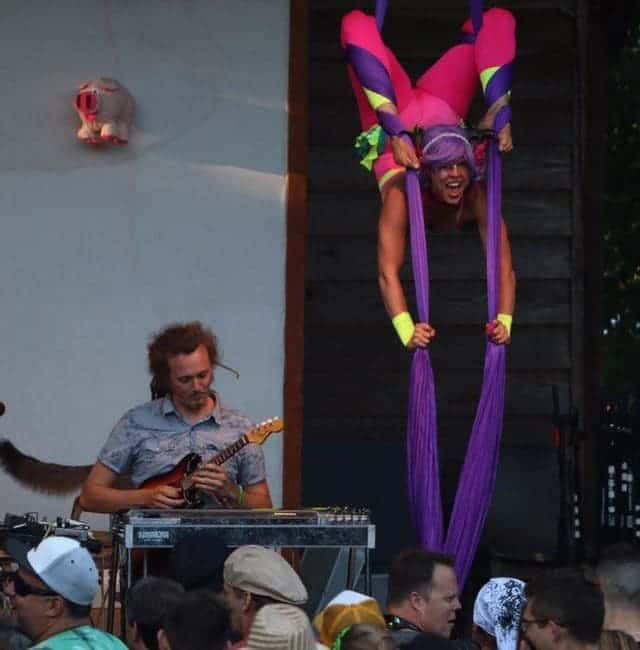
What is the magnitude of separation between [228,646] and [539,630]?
0.71 metres

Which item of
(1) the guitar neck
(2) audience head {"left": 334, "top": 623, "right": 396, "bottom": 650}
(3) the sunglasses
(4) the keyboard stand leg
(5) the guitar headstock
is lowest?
(4) the keyboard stand leg

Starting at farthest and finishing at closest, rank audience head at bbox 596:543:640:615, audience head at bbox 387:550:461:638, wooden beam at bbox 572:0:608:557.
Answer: wooden beam at bbox 572:0:608:557
audience head at bbox 387:550:461:638
audience head at bbox 596:543:640:615

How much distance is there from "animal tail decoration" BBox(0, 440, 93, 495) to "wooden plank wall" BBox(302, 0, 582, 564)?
5.43 feet

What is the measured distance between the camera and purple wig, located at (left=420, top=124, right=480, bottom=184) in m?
6.36

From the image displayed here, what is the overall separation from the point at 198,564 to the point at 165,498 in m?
0.71

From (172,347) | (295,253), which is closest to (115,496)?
(172,347)

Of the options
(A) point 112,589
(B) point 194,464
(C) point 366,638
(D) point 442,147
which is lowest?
(A) point 112,589

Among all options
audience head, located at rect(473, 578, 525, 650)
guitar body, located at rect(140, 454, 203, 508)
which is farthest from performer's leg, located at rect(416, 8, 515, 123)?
audience head, located at rect(473, 578, 525, 650)

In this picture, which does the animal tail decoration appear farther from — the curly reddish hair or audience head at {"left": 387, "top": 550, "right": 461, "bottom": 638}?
audience head at {"left": 387, "top": 550, "right": 461, "bottom": 638}

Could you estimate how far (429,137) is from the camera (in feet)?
20.9

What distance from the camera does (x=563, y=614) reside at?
4.43 meters

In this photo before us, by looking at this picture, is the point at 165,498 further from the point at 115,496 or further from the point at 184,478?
the point at 115,496

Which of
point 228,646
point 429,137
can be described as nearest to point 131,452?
point 429,137

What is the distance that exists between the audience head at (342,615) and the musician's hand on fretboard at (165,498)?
127 cm
